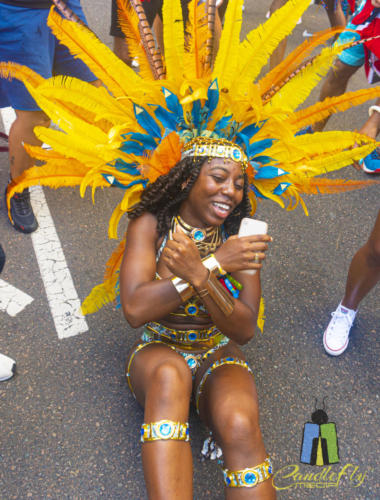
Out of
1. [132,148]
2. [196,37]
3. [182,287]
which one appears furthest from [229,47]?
[182,287]

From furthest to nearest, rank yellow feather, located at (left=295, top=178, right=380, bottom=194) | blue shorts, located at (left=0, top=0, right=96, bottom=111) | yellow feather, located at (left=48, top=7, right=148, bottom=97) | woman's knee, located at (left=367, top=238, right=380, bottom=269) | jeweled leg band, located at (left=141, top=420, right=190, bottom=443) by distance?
A: blue shorts, located at (left=0, top=0, right=96, bottom=111), woman's knee, located at (left=367, top=238, right=380, bottom=269), yellow feather, located at (left=295, top=178, right=380, bottom=194), yellow feather, located at (left=48, top=7, right=148, bottom=97), jeweled leg band, located at (left=141, top=420, right=190, bottom=443)

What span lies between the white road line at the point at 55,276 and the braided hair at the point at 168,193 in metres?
0.98

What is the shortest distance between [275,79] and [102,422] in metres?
1.73

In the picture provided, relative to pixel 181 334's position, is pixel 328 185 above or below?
above

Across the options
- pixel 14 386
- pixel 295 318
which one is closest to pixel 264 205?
pixel 295 318

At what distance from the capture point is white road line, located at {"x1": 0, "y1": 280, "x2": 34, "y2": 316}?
8.20 feet

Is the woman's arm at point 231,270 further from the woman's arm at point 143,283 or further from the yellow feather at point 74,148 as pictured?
the yellow feather at point 74,148

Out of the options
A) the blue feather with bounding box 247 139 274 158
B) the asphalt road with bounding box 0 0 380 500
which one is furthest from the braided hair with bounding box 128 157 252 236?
the asphalt road with bounding box 0 0 380 500

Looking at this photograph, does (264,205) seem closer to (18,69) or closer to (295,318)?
(295,318)

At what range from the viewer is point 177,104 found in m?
1.72

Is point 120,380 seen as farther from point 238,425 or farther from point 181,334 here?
point 238,425

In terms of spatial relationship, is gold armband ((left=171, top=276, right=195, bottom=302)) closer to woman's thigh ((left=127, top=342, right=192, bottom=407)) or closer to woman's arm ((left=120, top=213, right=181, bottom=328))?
woman's arm ((left=120, top=213, right=181, bottom=328))

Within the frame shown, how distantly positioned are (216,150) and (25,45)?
155 cm

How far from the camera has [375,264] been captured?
2.25m
